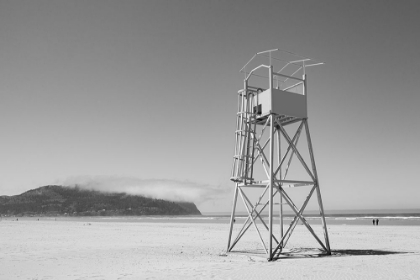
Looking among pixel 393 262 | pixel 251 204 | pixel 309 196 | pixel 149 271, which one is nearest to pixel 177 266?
pixel 149 271

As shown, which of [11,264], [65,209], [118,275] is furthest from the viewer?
[65,209]

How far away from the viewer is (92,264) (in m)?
11.9

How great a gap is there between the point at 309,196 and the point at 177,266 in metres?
6.09

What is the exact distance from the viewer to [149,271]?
1020 cm

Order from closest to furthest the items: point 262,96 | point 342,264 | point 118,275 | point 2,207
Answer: point 118,275 → point 342,264 → point 262,96 → point 2,207

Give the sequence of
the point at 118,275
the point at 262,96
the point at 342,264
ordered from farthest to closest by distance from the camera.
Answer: the point at 262,96
the point at 342,264
the point at 118,275

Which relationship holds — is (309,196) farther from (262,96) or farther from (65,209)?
(65,209)

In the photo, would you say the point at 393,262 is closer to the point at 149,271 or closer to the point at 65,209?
the point at 149,271

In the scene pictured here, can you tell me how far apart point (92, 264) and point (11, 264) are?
9.12ft

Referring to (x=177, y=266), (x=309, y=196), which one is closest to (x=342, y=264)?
(x=309, y=196)

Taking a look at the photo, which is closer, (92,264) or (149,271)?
(149,271)

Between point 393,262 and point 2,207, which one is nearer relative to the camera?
point 393,262

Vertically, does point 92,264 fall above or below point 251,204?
below

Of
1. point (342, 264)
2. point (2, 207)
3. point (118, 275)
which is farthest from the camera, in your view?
point (2, 207)
